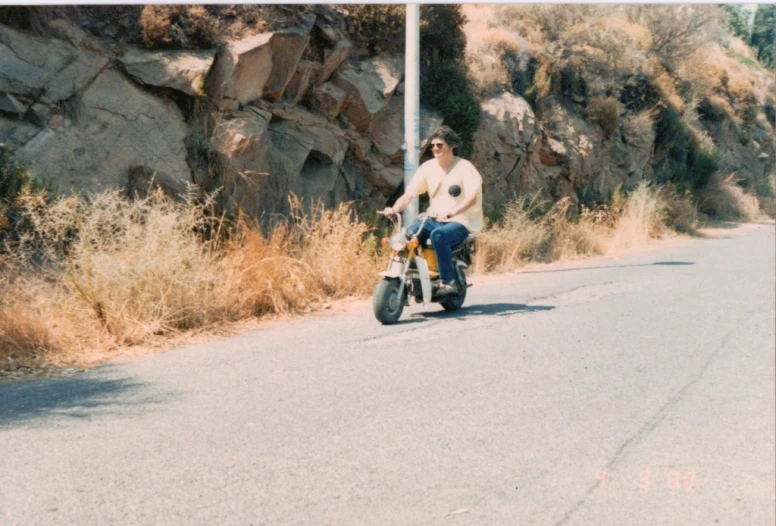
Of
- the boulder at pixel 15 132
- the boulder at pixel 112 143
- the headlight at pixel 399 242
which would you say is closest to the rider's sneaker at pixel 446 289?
the headlight at pixel 399 242

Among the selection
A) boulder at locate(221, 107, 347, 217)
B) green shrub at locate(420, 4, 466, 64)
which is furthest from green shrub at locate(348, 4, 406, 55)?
boulder at locate(221, 107, 347, 217)

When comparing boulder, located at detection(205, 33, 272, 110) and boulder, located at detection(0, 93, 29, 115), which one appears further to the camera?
boulder, located at detection(205, 33, 272, 110)

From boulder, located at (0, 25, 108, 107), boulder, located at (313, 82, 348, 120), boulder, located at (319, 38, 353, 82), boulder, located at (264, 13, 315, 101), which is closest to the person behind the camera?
boulder, located at (0, 25, 108, 107)

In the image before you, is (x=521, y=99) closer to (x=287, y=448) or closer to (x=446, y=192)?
(x=446, y=192)

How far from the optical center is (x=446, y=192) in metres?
9.63

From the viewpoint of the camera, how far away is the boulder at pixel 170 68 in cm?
1212

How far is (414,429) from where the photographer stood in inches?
212

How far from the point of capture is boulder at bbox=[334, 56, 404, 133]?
15.4 m

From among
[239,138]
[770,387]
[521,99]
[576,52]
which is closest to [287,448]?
[770,387]

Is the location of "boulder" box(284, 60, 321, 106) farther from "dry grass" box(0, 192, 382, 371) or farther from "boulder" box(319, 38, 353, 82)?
"dry grass" box(0, 192, 382, 371)

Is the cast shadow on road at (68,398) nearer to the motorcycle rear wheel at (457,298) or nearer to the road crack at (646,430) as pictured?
the road crack at (646,430)

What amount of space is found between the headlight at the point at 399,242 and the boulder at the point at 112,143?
384cm

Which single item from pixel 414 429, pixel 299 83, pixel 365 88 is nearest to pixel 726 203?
pixel 365 88

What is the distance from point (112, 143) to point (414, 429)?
301 inches
